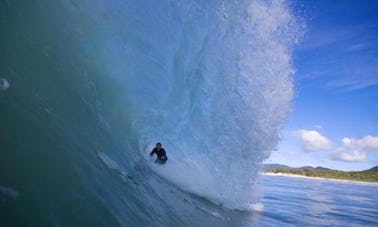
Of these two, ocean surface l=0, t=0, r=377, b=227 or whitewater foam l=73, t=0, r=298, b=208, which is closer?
ocean surface l=0, t=0, r=377, b=227

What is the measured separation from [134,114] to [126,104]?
1.66ft

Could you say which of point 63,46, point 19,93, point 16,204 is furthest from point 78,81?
point 16,204

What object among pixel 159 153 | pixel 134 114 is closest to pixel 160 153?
pixel 159 153

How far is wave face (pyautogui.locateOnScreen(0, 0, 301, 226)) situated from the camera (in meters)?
4.99

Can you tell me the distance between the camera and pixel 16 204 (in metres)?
3.64

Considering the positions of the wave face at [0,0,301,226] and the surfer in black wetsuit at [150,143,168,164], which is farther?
the surfer in black wetsuit at [150,143,168,164]

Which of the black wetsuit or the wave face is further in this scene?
the black wetsuit

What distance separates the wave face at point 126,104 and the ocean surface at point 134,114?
37 mm

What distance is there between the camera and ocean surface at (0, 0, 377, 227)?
16.0 feet

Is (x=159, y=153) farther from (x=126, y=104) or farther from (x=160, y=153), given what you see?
(x=126, y=104)

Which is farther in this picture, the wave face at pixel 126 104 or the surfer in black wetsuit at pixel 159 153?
the surfer in black wetsuit at pixel 159 153

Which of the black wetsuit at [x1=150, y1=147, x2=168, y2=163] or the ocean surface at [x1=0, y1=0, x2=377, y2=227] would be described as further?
the black wetsuit at [x1=150, y1=147, x2=168, y2=163]

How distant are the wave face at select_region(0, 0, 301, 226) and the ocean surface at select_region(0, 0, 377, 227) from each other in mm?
37

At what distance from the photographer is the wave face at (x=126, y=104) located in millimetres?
4988
